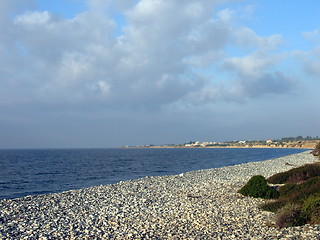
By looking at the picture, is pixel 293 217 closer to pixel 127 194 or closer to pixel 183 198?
pixel 183 198

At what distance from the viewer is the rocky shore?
430 inches

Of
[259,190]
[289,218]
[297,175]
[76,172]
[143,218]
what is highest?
[289,218]

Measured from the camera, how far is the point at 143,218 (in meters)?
13.6

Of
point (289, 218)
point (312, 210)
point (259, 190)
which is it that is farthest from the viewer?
point (259, 190)

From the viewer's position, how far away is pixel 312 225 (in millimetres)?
11258

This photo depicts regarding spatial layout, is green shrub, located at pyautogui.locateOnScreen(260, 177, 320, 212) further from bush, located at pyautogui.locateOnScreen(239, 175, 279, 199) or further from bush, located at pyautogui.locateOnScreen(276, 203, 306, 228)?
bush, located at pyautogui.locateOnScreen(276, 203, 306, 228)

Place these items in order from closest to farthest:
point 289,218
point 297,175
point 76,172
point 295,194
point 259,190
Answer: point 289,218 → point 295,194 → point 259,190 → point 297,175 → point 76,172

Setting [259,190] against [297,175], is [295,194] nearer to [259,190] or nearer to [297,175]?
[259,190]

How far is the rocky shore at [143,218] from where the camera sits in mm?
10914

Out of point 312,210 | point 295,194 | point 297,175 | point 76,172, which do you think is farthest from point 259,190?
point 76,172

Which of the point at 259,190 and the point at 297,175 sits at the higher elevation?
the point at 259,190

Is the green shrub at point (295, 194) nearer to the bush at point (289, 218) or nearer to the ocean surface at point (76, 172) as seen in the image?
the bush at point (289, 218)

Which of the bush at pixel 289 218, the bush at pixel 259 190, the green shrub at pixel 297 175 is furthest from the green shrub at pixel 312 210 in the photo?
the green shrub at pixel 297 175

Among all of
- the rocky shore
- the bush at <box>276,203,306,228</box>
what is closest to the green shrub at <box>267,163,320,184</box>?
the rocky shore
